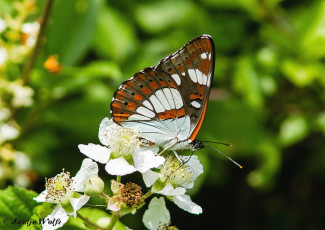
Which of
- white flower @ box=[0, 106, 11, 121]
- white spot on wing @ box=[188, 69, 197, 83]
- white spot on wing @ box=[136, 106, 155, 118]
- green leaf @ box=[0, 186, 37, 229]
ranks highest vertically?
white spot on wing @ box=[188, 69, 197, 83]

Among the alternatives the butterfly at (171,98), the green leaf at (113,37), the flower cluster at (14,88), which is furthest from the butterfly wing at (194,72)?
the green leaf at (113,37)

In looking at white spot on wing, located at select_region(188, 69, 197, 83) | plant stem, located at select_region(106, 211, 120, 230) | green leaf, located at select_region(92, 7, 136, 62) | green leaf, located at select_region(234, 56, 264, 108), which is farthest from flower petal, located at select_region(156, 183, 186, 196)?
green leaf, located at select_region(92, 7, 136, 62)

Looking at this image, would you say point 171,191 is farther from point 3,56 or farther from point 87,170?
point 3,56

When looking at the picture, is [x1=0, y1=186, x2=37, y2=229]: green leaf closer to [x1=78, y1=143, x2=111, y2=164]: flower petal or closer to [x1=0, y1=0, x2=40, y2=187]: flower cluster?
[x1=78, y1=143, x2=111, y2=164]: flower petal

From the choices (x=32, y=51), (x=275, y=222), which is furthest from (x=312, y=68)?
(x=32, y=51)

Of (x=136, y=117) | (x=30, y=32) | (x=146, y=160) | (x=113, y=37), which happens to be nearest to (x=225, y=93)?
(x=113, y=37)

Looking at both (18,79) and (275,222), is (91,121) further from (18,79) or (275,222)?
(275,222)

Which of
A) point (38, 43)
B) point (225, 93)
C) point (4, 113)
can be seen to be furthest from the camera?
point (225, 93)
